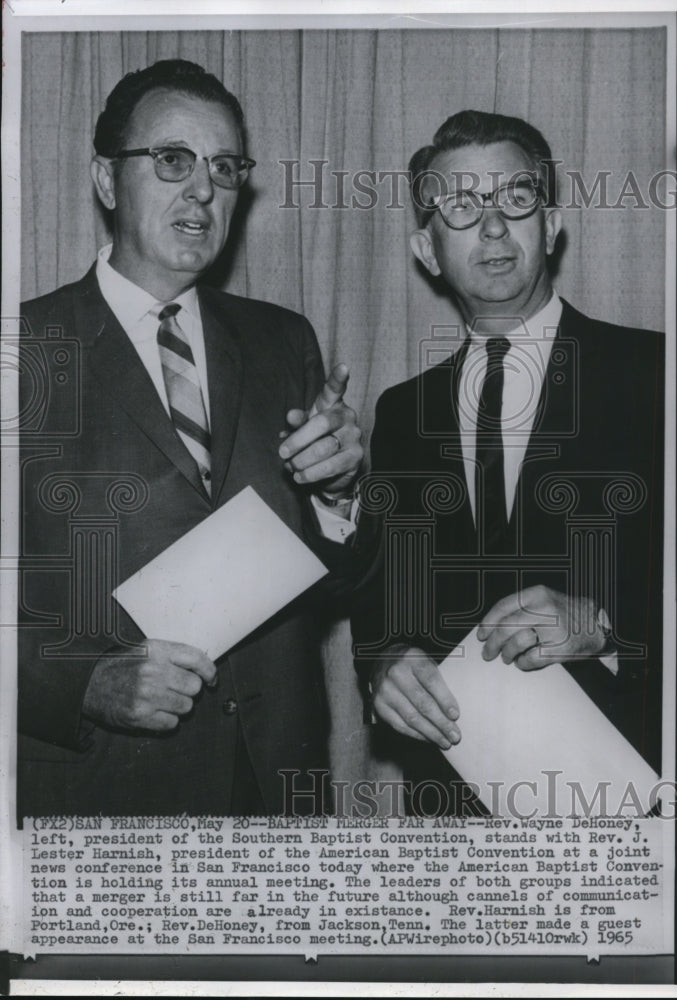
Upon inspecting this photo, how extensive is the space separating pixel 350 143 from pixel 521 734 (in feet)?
3.56

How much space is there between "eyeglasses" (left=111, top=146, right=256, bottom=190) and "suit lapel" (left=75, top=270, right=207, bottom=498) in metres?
0.22

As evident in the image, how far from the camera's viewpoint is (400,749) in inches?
64.6

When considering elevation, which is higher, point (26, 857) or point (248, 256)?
point (248, 256)

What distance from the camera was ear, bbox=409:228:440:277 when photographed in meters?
1.64

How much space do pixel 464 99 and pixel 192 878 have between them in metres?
1.45

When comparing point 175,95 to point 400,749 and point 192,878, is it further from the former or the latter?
point 192,878

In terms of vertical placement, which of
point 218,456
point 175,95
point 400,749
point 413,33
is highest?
point 413,33

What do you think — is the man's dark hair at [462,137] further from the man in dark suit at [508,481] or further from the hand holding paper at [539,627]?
the hand holding paper at [539,627]

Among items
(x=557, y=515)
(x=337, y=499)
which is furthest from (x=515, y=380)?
(x=337, y=499)

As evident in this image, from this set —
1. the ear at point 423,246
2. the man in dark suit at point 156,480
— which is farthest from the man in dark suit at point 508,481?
the man in dark suit at point 156,480

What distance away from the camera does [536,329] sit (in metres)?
1.65

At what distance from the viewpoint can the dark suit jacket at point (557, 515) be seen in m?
1.63

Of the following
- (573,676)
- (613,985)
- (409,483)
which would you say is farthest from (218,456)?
(613,985)

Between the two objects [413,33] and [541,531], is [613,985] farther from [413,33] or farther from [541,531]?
[413,33]
